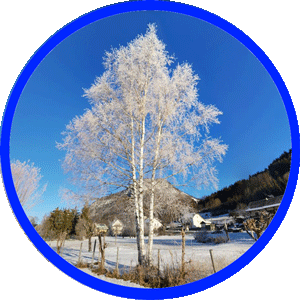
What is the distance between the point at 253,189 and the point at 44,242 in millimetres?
1611

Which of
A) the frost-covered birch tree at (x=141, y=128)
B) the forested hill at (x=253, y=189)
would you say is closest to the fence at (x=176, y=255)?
the frost-covered birch tree at (x=141, y=128)

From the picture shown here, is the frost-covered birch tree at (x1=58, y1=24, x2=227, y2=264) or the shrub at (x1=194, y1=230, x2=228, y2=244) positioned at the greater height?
the frost-covered birch tree at (x1=58, y1=24, x2=227, y2=264)

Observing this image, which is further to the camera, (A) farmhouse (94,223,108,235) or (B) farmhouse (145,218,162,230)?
(B) farmhouse (145,218,162,230)

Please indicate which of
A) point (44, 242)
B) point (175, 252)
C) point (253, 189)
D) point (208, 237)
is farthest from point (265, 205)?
point (44, 242)

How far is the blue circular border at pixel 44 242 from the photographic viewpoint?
56.3 inches

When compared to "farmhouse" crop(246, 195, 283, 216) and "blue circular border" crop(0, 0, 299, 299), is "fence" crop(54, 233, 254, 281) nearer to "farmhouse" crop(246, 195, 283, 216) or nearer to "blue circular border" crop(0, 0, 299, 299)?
"blue circular border" crop(0, 0, 299, 299)

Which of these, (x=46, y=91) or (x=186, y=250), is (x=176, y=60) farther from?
(x=186, y=250)

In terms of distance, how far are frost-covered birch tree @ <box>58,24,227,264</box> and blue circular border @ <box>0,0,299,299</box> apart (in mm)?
227

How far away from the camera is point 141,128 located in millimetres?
1776

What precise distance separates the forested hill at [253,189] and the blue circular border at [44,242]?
0.06 meters

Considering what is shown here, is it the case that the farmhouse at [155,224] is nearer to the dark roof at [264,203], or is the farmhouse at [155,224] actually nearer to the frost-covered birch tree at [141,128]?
the frost-covered birch tree at [141,128]

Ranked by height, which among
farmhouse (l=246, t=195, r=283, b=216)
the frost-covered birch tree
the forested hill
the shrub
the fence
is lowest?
the fence

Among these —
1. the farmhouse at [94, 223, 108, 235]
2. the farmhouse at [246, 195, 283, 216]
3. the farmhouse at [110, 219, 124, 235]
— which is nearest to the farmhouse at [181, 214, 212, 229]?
the farmhouse at [246, 195, 283, 216]

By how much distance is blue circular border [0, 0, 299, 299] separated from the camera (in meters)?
1.43
